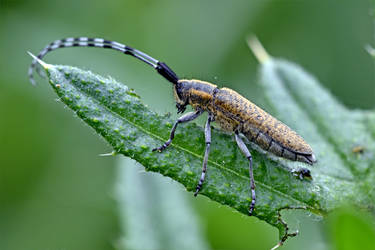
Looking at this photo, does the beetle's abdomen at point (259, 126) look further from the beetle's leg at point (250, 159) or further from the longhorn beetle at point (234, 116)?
the beetle's leg at point (250, 159)

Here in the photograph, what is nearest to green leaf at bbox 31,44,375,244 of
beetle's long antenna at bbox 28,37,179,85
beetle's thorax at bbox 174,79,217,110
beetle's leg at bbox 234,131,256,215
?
beetle's leg at bbox 234,131,256,215

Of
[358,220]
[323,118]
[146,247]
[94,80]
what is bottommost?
[146,247]

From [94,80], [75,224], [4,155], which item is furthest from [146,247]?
[4,155]

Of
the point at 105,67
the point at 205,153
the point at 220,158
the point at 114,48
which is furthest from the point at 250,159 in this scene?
the point at 105,67

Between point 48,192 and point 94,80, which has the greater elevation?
point 94,80

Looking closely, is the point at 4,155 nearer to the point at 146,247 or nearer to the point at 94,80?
the point at 146,247

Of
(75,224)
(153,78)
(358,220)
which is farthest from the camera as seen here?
(153,78)
